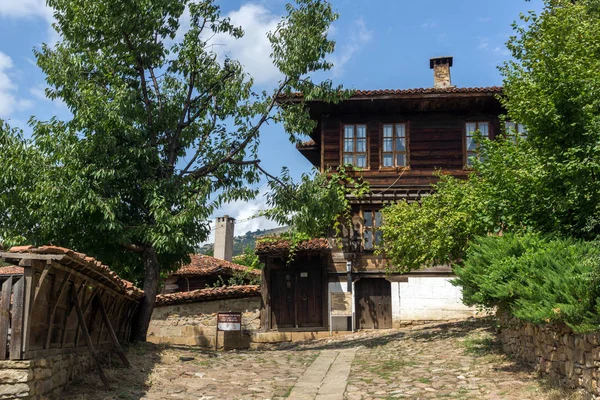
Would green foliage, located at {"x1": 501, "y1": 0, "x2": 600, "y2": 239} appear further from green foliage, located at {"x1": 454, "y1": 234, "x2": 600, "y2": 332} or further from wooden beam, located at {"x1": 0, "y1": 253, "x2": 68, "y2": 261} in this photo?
wooden beam, located at {"x1": 0, "y1": 253, "x2": 68, "y2": 261}

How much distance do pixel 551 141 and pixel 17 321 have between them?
7.94 meters

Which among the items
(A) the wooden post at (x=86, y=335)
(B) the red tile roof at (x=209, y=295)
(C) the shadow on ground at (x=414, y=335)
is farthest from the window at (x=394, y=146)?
A: (A) the wooden post at (x=86, y=335)

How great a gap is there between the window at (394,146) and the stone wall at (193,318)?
617cm

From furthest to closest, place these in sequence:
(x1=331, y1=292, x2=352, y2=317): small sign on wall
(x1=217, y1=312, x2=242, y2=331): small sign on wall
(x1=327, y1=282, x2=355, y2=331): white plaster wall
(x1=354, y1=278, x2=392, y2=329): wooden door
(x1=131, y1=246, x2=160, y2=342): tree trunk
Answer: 1. (x1=354, y1=278, x2=392, y2=329): wooden door
2. (x1=327, y1=282, x2=355, y2=331): white plaster wall
3. (x1=331, y1=292, x2=352, y2=317): small sign on wall
4. (x1=217, y1=312, x2=242, y2=331): small sign on wall
5. (x1=131, y1=246, x2=160, y2=342): tree trunk

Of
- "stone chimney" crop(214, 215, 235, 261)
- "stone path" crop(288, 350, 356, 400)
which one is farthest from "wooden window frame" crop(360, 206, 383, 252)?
"stone chimney" crop(214, 215, 235, 261)

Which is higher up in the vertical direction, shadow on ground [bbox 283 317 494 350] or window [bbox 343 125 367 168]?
window [bbox 343 125 367 168]

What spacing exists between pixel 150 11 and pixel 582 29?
8381 millimetres

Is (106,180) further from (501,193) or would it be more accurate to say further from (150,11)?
(501,193)

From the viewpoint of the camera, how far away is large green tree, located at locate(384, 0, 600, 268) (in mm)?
8711

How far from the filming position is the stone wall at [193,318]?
1920 cm

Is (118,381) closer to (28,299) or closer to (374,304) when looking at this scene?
(28,299)

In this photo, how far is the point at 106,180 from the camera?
1188 cm

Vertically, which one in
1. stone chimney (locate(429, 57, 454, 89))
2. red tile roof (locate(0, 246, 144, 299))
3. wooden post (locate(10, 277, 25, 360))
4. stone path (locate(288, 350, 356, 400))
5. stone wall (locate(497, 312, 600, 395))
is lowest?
stone path (locate(288, 350, 356, 400))

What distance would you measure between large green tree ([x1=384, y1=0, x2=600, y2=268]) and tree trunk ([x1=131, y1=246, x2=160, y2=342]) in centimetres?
677
